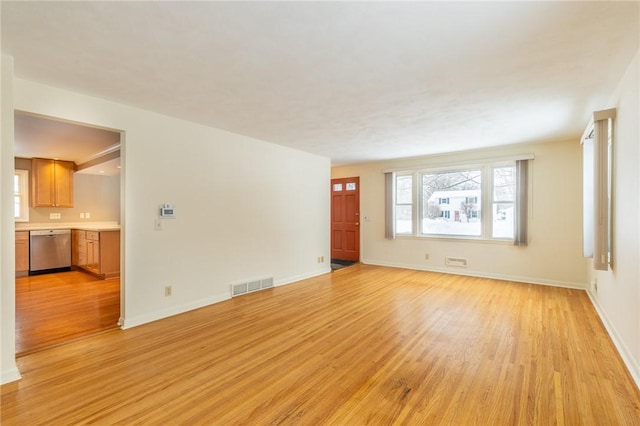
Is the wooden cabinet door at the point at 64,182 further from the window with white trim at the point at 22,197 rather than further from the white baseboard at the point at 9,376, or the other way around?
the white baseboard at the point at 9,376

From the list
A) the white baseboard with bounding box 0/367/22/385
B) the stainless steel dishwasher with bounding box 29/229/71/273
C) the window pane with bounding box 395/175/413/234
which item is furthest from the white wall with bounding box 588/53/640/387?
the stainless steel dishwasher with bounding box 29/229/71/273

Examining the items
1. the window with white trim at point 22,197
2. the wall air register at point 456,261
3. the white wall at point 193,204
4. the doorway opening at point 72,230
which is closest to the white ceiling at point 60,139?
the doorway opening at point 72,230

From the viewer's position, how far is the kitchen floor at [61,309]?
9.71 ft

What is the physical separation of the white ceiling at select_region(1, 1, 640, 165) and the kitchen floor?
8.09ft

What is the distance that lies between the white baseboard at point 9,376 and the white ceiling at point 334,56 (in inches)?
93.6

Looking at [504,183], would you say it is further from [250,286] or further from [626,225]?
[250,286]

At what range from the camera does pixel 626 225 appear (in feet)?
8.06

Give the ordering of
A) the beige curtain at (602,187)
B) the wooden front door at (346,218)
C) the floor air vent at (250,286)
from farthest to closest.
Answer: the wooden front door at (346,218) → the floor air vent at (250,286) → the beige curtain at (602,187)

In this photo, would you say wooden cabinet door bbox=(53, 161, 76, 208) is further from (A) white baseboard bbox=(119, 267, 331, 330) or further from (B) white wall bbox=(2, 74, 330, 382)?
(A) white baseboard bbox=(119, 267, 331, 330)

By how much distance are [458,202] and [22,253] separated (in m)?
8.63

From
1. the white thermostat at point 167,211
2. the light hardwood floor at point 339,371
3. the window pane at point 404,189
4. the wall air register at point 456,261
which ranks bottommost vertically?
the light hardwood floor at point 339,371

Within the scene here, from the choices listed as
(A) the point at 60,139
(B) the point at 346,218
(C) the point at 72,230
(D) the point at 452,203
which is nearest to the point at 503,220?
(D) the point at 452,203

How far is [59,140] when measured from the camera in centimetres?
462

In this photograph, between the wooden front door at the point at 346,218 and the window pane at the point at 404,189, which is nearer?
the window pane at the point at 404,189
